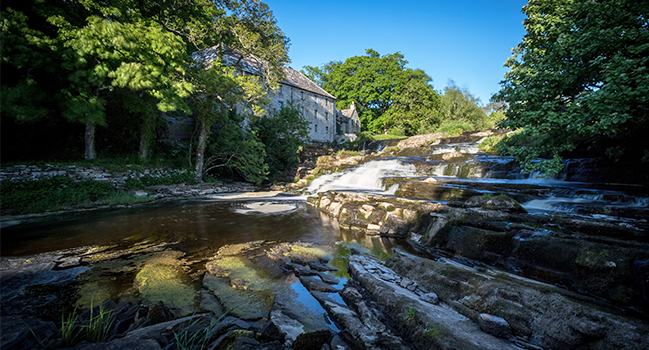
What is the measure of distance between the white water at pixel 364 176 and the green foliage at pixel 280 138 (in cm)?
598

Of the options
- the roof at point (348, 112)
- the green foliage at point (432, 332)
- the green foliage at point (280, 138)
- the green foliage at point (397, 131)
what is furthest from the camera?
the roof at point (348, 112)

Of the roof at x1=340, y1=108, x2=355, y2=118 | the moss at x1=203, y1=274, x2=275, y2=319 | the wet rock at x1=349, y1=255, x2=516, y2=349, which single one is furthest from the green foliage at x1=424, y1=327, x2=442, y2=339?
the roof at x1=340, y1=108, x2=355, y2=118

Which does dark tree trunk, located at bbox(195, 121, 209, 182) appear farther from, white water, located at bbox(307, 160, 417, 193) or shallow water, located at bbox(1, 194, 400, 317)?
white water, located at bbox(307, 160, 417, 193)

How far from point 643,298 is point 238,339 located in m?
4.69

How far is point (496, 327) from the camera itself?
2451 millimetres

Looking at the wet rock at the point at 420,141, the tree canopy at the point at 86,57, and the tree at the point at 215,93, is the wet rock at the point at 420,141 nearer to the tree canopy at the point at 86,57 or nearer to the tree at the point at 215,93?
the tree at the point at 215,93

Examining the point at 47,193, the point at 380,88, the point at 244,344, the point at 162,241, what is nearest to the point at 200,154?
the point at 47,193

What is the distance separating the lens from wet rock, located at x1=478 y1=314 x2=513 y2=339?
7.99 ft

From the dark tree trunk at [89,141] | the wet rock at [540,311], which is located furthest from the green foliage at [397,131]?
the wet rock at [540,311]

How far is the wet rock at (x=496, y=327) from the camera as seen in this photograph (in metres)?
2.44

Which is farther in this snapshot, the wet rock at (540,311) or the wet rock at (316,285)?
the wet rock at (316,285)

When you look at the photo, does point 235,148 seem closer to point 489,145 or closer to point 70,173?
point 70,173

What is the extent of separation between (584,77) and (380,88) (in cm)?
3722

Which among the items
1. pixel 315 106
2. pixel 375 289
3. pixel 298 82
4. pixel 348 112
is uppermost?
pixel 298 82
